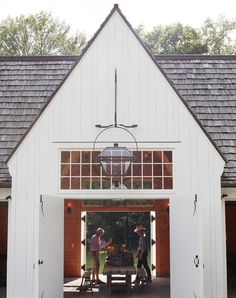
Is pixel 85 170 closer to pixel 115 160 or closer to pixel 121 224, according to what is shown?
pixel 115 160

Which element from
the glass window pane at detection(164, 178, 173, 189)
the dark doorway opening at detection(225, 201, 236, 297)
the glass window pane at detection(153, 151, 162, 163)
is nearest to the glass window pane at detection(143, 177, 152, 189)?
the glass window pane at detection(164, 178, 173, 189)

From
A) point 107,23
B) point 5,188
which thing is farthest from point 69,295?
point 107,23

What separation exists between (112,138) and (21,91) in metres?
3.44

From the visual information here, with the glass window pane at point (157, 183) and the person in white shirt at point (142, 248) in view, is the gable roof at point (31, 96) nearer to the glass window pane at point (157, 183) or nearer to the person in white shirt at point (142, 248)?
the glass window pane at point (157, 183)

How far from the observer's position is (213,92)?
1272cm

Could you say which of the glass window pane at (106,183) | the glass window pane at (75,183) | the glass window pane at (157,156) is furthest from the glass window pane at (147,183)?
the glass window pane at (75,183)

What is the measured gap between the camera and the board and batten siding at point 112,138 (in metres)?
10.5

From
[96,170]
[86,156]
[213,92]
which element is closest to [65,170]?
[86,156]

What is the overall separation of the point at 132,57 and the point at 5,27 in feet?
86.2

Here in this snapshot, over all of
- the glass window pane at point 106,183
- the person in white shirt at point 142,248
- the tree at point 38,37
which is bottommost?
the person in white shirt at point 142,248

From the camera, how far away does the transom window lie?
10.7m

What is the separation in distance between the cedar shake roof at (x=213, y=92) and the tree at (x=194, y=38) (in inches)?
826

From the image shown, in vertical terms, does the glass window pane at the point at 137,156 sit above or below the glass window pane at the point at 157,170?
above

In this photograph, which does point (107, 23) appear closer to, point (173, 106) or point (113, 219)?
point (173, 106)
